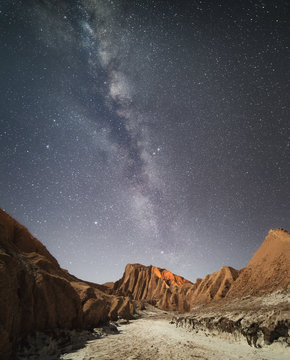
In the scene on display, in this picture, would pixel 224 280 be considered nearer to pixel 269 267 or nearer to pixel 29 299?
pixel 269 267

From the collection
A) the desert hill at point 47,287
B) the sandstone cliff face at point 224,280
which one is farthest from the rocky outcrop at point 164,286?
the desert hill at point 47,287

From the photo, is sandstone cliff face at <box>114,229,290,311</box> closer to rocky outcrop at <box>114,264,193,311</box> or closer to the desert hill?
rocky outcrop at <box>114,264,193,311</box>

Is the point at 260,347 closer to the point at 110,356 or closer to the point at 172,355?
the point at 172,355

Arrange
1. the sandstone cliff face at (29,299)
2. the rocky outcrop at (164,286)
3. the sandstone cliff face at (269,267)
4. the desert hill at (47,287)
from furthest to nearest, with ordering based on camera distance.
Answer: the rocky outcrop at (164,286) < the sandstone cliff face at (269,267) < the desert hill at (47,287) < the sandstone cliff face at (29,299)

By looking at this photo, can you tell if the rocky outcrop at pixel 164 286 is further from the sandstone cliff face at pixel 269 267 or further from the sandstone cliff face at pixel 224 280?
the sandstone cliff face at pixel 269 267

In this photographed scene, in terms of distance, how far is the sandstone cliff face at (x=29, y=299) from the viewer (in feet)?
25.2

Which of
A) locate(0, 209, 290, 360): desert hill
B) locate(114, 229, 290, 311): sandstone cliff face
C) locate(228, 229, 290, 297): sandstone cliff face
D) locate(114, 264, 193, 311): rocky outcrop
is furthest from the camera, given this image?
locate(114, 264, 193, 311): rocky outcrop

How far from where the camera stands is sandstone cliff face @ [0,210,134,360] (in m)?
7.68

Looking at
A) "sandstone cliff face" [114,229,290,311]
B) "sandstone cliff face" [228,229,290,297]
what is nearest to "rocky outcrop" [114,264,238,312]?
"sandstone cliff face" [114,229,290,311]

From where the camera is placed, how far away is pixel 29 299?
10.6 m

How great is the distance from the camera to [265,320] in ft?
38.3

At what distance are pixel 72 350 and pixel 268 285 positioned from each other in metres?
27.0

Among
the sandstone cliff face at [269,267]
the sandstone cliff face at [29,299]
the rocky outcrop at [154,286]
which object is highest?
the sandstone cliff face at [269,267]

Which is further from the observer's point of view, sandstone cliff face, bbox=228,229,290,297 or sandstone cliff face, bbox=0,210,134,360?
sandstone cliff face, bbox=228,229,290,297
